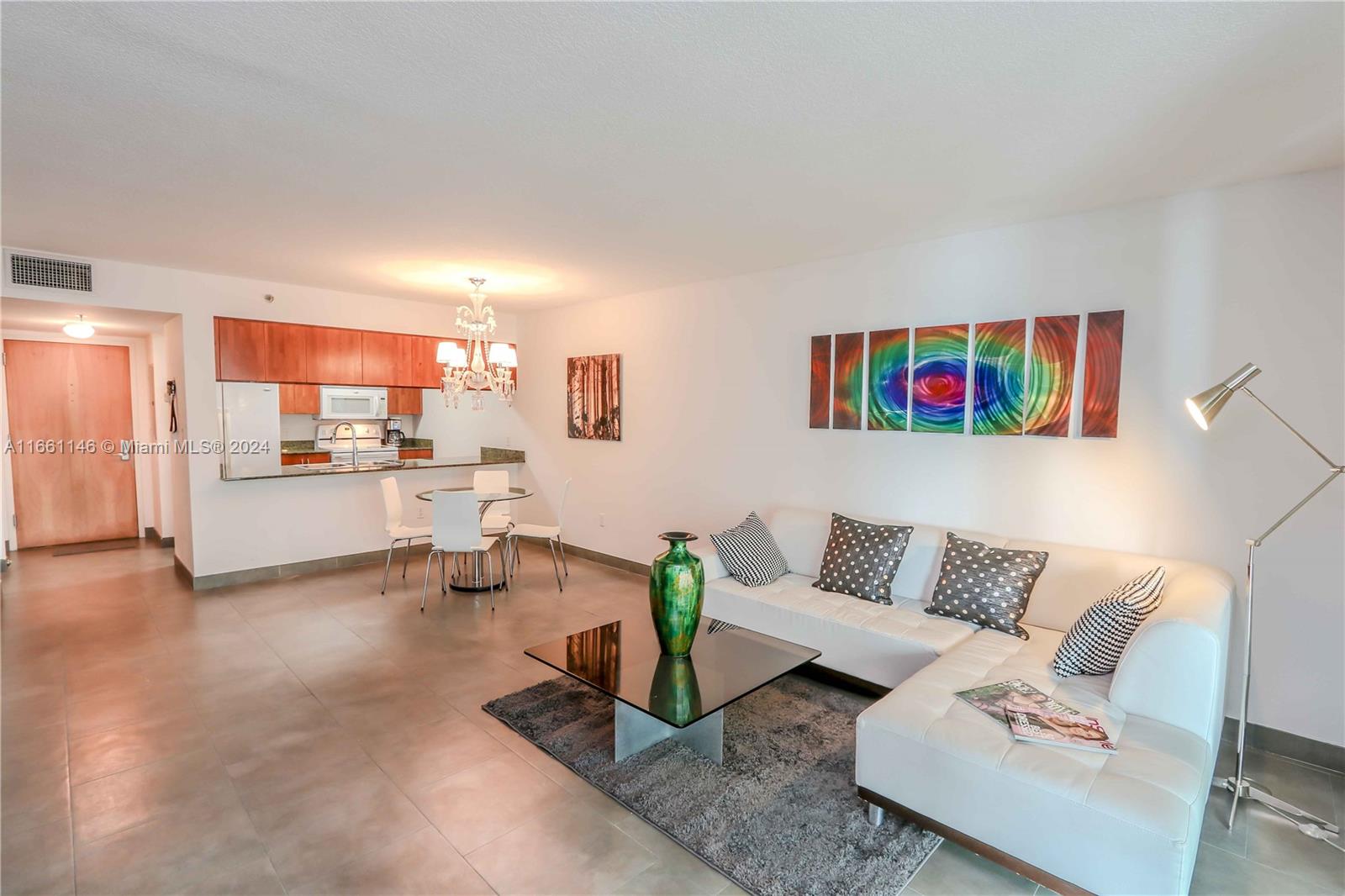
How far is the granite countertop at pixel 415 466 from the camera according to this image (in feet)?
17.8

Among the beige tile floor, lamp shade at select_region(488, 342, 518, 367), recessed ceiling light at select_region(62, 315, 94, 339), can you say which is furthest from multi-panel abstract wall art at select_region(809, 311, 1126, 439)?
recessed ceiling light at select_region(62, 315, 94, 339)

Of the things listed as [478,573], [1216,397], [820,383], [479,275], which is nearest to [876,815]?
[1216,397]

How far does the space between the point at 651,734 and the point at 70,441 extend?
7.29 meters

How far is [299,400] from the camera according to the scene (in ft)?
20.3

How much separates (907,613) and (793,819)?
55.9 inches

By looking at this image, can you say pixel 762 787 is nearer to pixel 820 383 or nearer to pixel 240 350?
pixel 820 383

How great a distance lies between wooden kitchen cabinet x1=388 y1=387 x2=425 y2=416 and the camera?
268 inches

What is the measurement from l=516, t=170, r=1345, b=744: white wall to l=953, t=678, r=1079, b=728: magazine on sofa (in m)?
1.30

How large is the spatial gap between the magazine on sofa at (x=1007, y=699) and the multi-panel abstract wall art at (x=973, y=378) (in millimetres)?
1549

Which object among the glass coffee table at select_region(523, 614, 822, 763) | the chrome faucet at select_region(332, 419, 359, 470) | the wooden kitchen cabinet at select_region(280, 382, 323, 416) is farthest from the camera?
the chrome faucet at select_region(332, 419, 359, 470)

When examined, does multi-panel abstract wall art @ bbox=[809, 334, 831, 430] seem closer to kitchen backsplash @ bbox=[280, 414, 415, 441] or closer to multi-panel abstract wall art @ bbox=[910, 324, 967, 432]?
multi-panel abstract wall art @ bbox=[910, 324, 967, 432]

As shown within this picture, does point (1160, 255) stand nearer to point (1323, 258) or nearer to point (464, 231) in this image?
point (1323, 258)

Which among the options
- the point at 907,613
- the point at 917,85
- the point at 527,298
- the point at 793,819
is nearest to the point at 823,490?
the point at 907,613

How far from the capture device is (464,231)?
364 cm
